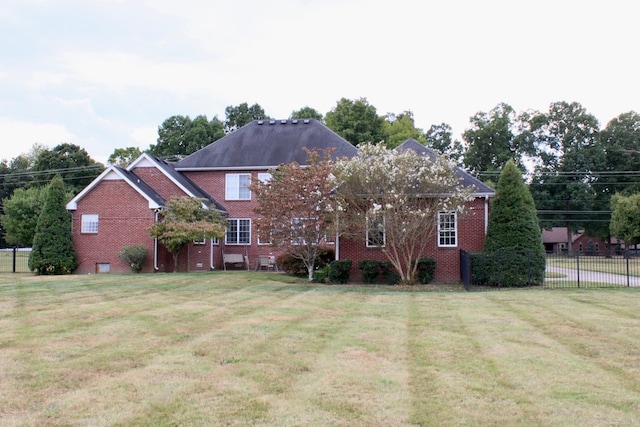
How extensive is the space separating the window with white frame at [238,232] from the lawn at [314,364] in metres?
16.2

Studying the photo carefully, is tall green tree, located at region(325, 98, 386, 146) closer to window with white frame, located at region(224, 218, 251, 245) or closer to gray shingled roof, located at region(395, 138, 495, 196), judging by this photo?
window with white frame, located at region(224, 218, 251, 245)

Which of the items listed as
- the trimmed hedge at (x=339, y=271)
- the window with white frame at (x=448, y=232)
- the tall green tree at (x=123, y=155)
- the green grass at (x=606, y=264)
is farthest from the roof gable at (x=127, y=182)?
the tall green tree at (x=123, y=155)

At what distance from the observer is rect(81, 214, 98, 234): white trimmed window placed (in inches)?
1021

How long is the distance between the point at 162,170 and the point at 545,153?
147 ft

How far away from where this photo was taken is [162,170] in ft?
90.5

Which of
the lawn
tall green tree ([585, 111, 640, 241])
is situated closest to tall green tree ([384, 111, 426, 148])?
tall green tree ([585, 111, 640, 241])

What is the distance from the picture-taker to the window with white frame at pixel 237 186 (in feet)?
98.1

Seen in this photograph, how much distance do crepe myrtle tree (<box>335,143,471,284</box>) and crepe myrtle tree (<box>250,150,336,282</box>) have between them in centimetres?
61

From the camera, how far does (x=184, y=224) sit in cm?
2348

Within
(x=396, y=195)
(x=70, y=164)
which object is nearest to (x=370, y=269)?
(x=396, y=195)

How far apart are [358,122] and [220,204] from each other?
22734 mm

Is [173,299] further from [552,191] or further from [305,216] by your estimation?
[552,191]

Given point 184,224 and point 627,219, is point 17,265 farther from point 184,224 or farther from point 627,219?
point 627,219

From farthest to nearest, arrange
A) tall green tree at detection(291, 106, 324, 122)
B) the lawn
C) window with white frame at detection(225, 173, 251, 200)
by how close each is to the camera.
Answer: tall green tree at detection(291, 106, 324, 122) < window with white frame at detection(225, 173, 251, 200) < the lawn
